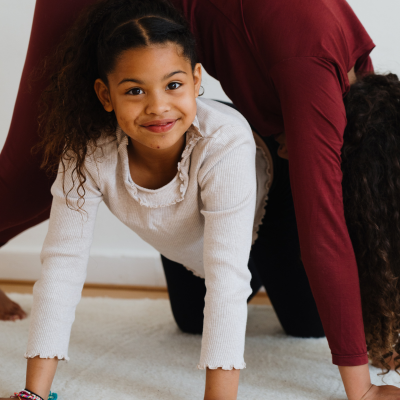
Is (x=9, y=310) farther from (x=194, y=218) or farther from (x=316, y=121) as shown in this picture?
(x=316, y=121)

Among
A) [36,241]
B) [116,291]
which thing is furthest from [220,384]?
[36,241]

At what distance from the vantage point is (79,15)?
3.14 ft

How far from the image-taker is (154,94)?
861 millimetres

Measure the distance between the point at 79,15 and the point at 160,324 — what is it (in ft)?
2.97

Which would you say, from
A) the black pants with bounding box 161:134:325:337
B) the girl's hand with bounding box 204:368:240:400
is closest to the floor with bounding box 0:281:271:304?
the black pants with bounding box 161:134:325:337

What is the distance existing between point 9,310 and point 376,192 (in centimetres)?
111

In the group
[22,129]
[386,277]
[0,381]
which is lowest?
[0,381]

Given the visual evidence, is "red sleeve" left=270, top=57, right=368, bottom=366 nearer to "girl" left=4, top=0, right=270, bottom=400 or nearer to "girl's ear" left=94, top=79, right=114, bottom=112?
"girl" left=4, top=0, right=270, bottom=400

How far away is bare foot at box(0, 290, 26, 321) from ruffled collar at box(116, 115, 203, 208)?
0.74 m

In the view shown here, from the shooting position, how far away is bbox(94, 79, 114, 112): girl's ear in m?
0.93

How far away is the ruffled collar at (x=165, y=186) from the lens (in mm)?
958

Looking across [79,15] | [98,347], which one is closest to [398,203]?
[79,15]

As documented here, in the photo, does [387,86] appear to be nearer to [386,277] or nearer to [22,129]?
[386,277]

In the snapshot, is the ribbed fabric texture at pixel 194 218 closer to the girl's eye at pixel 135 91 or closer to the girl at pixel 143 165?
the girl at pixel 143 165
